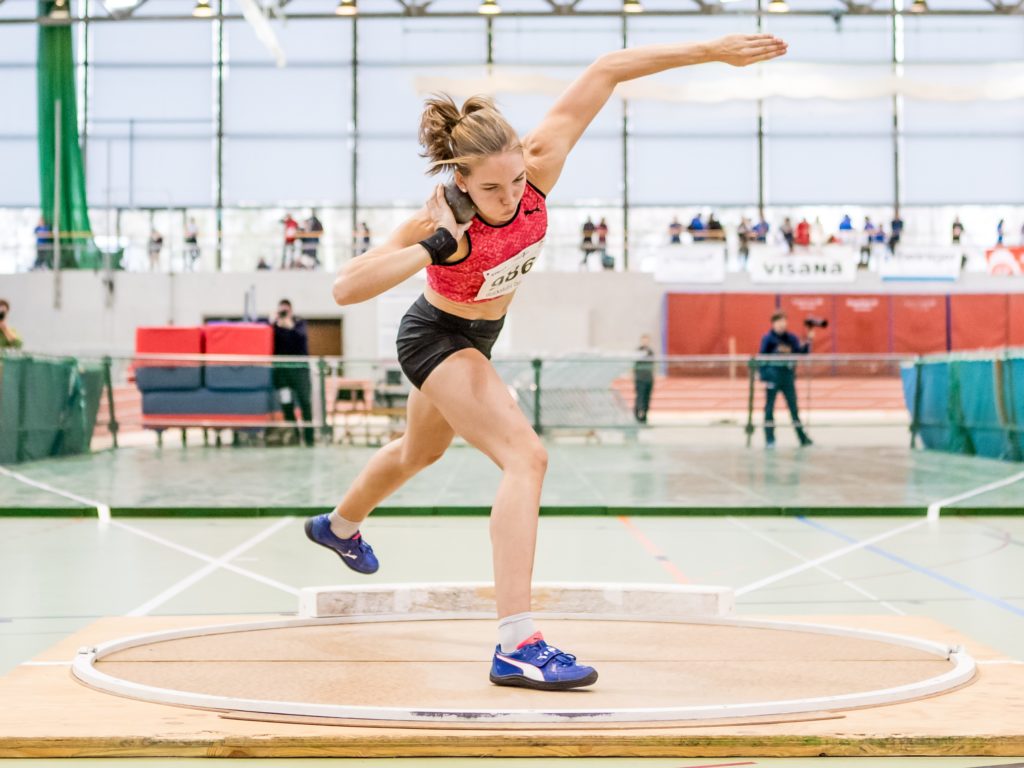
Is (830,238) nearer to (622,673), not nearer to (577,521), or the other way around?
(577,521)

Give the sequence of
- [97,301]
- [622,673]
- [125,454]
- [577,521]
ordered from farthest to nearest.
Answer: [97,301]
[125,454]
[577,521]
[622,673]

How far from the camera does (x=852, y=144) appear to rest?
100 feet

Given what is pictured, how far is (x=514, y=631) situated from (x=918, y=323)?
27.8 m

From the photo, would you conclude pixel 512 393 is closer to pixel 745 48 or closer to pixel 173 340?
pixel 173 340

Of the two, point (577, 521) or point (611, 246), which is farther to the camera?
point (611, 246)

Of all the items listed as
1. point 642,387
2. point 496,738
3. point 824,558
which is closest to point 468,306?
point 496,738

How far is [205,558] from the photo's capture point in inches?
254

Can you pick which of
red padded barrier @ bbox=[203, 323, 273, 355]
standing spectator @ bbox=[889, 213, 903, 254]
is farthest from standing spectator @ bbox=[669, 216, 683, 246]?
red padded barrier @ bbox=[203, 323, 273, 355]

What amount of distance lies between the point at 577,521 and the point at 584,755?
5.50 m

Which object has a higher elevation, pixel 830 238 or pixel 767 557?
pixel 830 238

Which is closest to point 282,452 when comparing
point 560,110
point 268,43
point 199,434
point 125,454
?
point 125,454

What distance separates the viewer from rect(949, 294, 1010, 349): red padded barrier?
94.7ft

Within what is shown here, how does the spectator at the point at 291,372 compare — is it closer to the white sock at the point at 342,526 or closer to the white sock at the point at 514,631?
the white sock at the point at 342,526

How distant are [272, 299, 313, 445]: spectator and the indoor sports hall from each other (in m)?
0.06
